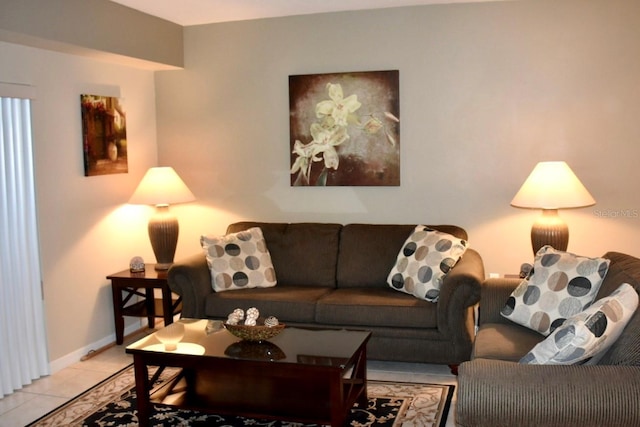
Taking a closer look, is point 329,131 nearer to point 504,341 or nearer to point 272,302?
point 272,302

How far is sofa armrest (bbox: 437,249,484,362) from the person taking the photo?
13.0 feet

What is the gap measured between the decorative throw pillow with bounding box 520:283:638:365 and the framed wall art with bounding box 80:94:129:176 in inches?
135

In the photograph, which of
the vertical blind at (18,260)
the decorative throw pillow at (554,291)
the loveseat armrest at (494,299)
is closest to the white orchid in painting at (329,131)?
the loveseat armrest at (494,299)

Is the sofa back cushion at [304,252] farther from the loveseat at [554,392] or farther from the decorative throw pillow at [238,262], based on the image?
the loveseat at [554,392]

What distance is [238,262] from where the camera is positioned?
4.64m

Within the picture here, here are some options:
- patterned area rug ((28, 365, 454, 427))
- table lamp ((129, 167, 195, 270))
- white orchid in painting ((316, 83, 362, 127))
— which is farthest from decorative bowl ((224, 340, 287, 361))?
white orchid in painting ((316, 83, 362, 127))

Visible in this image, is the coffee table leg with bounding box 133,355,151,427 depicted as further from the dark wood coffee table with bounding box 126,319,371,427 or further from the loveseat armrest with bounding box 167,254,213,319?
the loveseat armrest with bounding box 167,254,213,319

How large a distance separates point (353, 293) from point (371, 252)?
42cm

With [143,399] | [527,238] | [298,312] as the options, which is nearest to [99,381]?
[143,399]

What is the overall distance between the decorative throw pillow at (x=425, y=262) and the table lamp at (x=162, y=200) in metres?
1.76

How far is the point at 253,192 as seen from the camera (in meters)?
5.37

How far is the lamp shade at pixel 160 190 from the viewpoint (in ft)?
16.2

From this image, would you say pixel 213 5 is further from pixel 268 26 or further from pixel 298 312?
pixel 298 312

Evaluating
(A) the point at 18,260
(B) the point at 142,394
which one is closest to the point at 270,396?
(B) the point at 142,394
